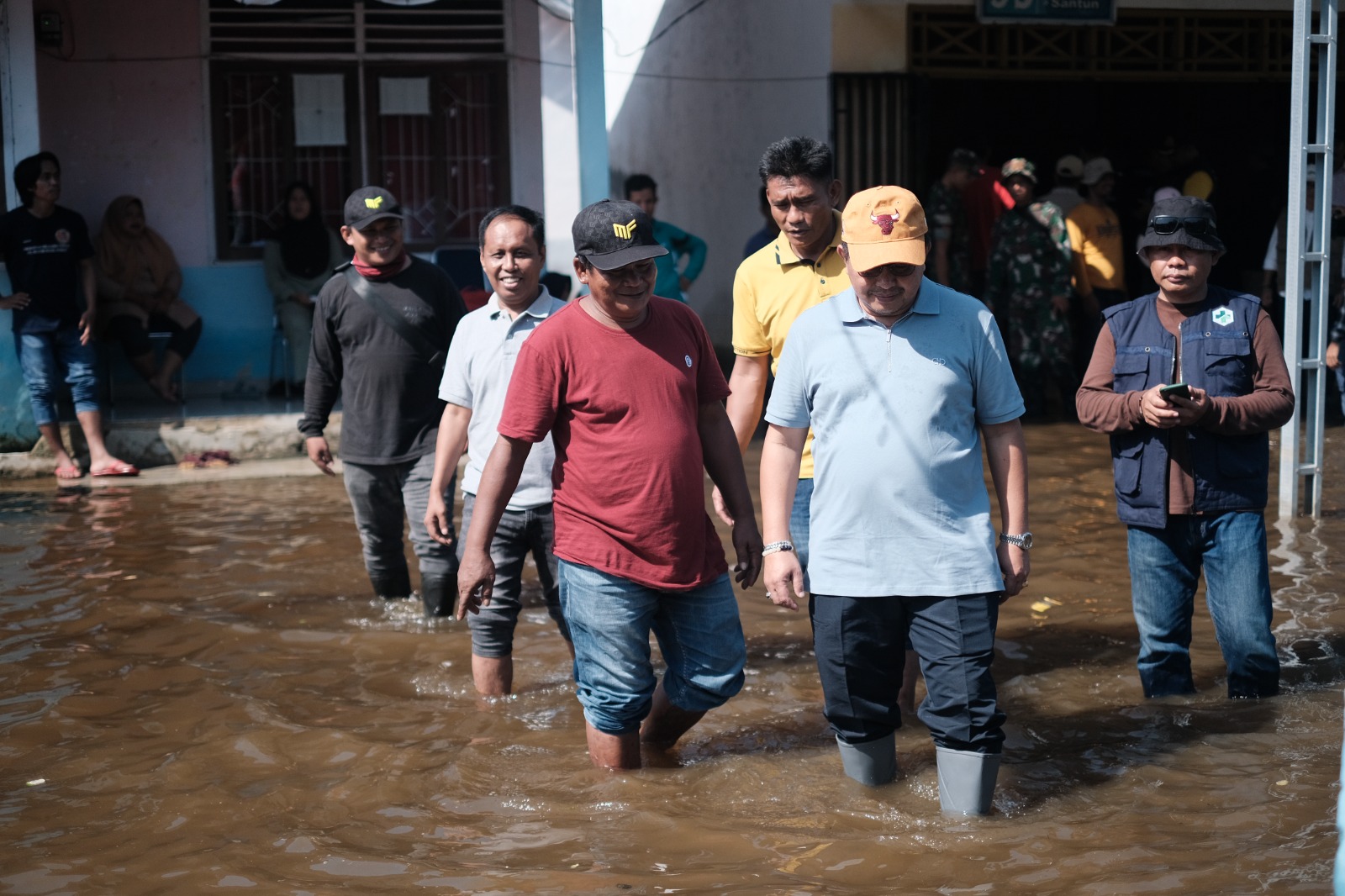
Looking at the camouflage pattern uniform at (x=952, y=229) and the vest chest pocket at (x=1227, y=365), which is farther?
the camouflage pattern uniform at (x=952, y=229)

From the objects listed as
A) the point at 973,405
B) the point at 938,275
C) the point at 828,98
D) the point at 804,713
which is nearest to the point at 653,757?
the point at 804,713

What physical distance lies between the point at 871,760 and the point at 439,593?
9.20ft

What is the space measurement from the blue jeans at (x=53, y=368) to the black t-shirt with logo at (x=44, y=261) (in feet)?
0.31

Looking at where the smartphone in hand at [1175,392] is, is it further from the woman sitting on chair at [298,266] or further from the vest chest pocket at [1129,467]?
the woman sitting on chair at [298,266]

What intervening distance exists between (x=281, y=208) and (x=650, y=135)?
821 centimetres

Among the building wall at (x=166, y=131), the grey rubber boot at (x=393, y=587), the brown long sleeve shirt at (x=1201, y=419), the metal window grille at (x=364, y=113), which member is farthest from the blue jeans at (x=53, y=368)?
the brown long sleeve shirt at (x=1201, y=419)

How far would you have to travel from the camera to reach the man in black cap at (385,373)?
6.43 meters

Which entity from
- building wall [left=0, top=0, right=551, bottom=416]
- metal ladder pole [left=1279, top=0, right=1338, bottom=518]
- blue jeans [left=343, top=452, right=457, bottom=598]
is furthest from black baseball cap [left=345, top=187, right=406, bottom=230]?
building wall [left=0, top=0, right=551, bottom=416]

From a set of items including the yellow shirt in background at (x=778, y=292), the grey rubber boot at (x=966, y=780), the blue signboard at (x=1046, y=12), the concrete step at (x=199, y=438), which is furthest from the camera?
the blue signboard at (x=1046, y=12)

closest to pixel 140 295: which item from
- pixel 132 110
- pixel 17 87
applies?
pixel 132 110

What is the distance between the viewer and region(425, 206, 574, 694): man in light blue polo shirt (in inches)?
208

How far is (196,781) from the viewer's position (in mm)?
4766

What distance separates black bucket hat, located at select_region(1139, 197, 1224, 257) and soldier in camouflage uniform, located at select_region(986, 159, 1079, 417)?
6.64m

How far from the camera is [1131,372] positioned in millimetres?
4980
